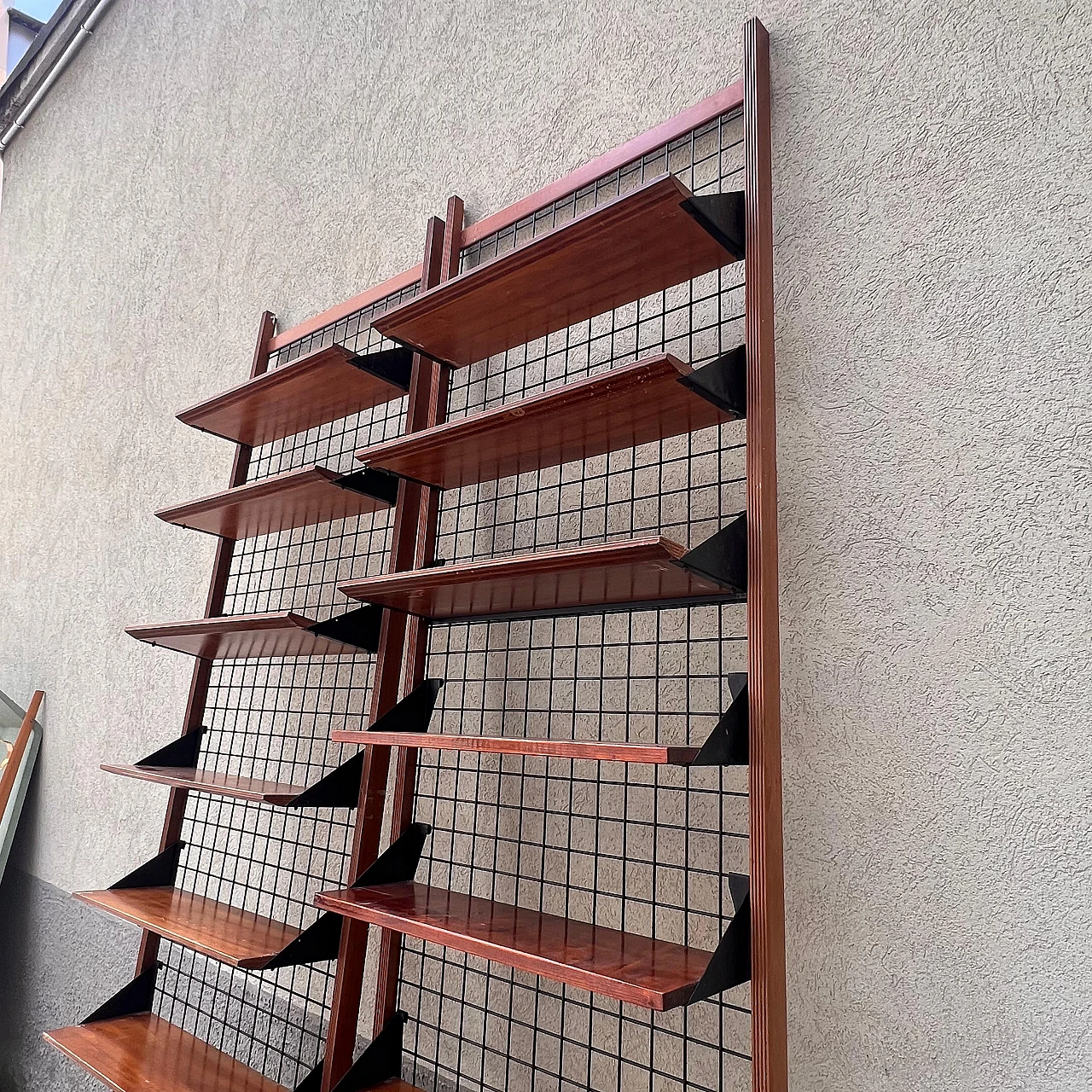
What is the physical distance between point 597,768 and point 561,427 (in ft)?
1.78

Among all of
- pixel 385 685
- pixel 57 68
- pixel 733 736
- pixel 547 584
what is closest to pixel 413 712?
pixel 385 685

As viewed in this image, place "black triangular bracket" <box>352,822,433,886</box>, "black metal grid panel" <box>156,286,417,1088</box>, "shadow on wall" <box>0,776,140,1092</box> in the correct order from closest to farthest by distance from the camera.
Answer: "black triangular bracket" <box>352,822,433,886</box>, "black metal grid panel" <box>156,286,417,1088</box>, "shadow on wall" <box>0,776,140,1092</box>

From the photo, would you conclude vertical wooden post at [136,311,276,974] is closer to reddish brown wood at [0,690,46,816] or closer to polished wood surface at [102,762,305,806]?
polished wood surface at [102,762,305,806]

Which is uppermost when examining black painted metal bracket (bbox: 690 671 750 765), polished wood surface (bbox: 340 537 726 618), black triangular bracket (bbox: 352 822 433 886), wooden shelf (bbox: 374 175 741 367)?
wooden shelf (bbox: 374 175 741 367)

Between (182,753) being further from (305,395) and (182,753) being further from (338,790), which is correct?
(305,395)

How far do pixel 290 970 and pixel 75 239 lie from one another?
127 inches

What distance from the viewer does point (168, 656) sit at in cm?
243

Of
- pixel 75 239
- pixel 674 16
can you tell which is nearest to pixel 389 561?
pixel 674 16

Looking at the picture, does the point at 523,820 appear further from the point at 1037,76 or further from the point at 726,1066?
the point at 1037,76

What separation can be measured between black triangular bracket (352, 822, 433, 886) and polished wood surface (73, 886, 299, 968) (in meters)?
0.24

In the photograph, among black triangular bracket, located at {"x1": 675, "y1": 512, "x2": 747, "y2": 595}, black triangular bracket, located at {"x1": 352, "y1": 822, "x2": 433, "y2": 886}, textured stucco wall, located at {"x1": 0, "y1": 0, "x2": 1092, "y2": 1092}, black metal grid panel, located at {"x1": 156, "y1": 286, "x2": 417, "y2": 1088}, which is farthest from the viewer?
black metal grid panel, located at {"x1": 156, "y1": 286, "x2": 417, "y2": 1088}

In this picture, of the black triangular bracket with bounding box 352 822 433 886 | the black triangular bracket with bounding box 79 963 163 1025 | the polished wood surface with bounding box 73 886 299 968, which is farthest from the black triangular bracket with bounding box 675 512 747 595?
the black triangular bracket with bounding box 79 963 163 1025

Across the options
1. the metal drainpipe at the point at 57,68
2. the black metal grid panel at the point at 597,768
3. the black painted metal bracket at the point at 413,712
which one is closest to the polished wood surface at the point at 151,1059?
the black metal grid panel at the point at 597,768

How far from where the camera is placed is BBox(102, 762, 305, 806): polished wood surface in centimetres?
151
